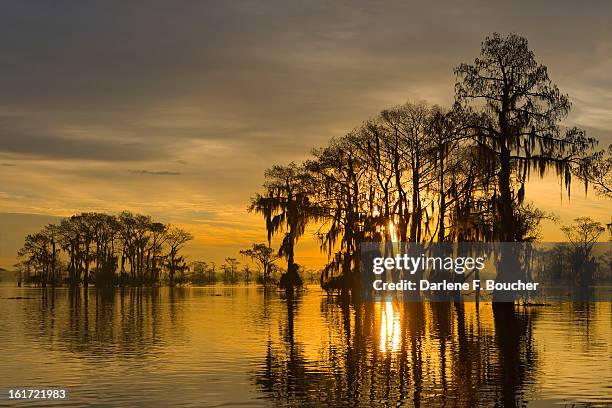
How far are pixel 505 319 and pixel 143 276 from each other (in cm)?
12244

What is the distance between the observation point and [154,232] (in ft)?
463

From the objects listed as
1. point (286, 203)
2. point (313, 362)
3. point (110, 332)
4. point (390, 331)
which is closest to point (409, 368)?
point (313, 362)

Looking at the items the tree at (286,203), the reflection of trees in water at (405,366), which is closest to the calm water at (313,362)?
the reflection of trees in water at (405,366)

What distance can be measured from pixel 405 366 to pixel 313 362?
2676 mm

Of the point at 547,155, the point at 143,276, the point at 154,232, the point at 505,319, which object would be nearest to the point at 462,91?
the point at 547,155

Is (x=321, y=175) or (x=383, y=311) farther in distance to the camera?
(x=321, y=175)

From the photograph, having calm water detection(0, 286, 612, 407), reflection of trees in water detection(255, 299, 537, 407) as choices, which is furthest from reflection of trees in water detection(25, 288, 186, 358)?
reflection of trees in water detection(255, 299, 537, 407)

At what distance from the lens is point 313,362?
2173 cm

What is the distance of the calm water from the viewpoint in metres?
16.0

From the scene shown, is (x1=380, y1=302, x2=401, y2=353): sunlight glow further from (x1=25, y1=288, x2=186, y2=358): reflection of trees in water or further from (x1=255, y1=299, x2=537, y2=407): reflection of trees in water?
(x1=25, y1=288, x2=186, y2=358): reflection of trees in water

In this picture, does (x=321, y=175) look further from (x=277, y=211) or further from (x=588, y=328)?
(x=588, y=328)

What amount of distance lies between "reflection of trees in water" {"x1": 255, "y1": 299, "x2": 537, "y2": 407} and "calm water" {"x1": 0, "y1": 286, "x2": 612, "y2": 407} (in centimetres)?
3

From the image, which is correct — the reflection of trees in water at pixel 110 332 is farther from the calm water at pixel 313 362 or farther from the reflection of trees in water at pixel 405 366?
the reflection of trees in water at pixel 405 366

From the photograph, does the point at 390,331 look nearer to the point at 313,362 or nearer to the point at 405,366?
the point at 313,362
